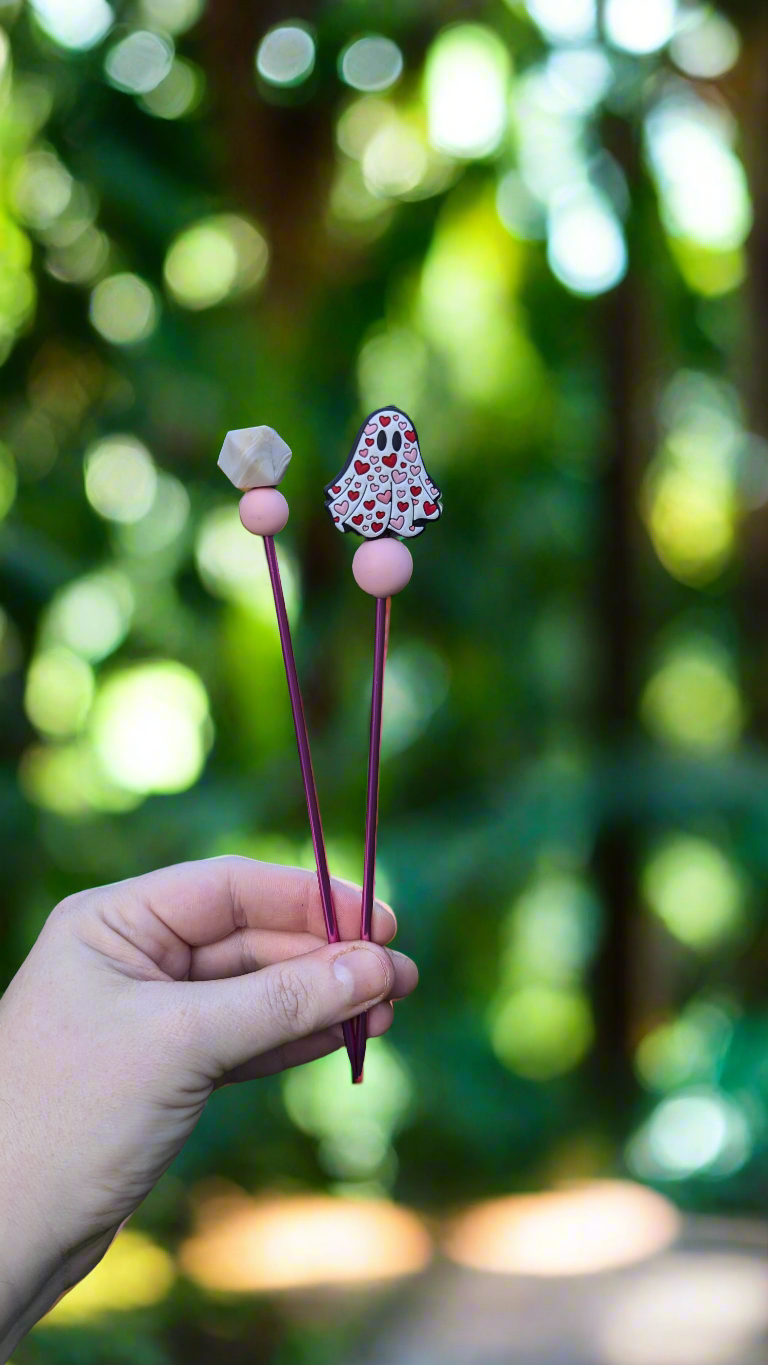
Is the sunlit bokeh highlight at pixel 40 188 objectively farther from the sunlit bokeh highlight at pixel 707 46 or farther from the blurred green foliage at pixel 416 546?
the sunlit bokeh highlight at pixel 707 46

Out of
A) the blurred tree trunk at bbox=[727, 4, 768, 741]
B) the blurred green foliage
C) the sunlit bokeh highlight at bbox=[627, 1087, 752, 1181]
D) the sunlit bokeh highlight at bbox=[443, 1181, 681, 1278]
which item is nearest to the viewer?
the blurred green foliage

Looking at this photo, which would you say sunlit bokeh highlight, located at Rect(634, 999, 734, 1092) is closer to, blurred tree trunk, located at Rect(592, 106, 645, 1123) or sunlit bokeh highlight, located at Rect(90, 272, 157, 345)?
blurred tree trunk, located at Rect(592, 106, 645, 1123)

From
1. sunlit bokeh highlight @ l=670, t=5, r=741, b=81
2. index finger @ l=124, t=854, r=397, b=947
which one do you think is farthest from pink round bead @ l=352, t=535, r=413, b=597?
sunlit bokeh highlight @ l=670, t=5, r=741, b=81

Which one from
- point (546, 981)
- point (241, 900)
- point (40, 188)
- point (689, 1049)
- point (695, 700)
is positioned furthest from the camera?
point (695, 700)

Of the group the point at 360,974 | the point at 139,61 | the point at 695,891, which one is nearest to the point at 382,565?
the point at 360,974

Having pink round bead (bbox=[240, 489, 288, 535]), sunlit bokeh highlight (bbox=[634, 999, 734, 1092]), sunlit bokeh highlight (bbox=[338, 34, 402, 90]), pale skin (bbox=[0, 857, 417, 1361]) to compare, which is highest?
sunlit bokeh highlight (bbox=[338, 34, 402, 90])

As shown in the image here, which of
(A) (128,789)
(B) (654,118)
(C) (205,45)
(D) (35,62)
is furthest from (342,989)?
(B) (654,118)

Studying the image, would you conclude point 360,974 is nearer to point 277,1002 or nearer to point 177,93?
point 277,1002
